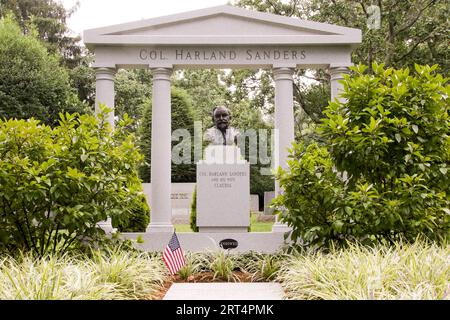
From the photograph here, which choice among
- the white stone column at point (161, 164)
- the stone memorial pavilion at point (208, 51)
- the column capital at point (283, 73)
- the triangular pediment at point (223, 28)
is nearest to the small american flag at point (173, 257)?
the white stone column at point (161, 164)

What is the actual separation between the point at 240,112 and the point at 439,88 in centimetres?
3502

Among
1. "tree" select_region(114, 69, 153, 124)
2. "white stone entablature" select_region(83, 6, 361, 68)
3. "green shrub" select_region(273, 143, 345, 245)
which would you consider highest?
"tree" select_region(114, 69, 153, 124)

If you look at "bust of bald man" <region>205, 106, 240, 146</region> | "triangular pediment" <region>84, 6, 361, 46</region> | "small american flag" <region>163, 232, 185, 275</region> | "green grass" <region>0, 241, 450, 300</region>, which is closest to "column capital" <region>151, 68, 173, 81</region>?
"triangular pediment" <region>84, 6, 361, 46</region>

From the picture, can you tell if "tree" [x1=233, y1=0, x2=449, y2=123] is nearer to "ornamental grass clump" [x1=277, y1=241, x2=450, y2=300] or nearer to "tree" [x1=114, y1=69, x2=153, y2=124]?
"tree" [x1=114, y1=69, x2=153, y2=124]

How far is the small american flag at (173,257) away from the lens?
9.23 metres

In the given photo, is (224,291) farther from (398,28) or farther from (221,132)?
(398,28)

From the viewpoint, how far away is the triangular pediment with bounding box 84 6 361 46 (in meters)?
16.2

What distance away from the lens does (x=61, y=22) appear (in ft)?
158

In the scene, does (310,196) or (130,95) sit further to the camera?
(130,95)

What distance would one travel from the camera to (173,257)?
31.3ft

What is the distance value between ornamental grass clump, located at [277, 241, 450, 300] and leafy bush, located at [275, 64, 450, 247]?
1.52 metres

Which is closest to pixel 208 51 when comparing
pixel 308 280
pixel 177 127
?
pixel 308 280

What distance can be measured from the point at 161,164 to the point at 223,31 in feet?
16.6

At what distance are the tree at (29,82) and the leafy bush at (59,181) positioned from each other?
2306cm
